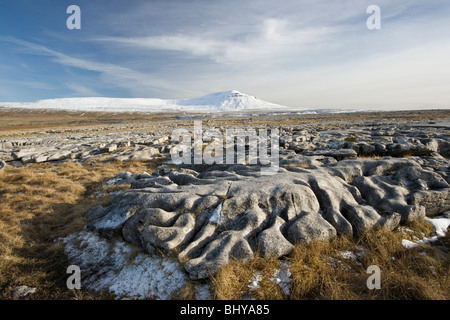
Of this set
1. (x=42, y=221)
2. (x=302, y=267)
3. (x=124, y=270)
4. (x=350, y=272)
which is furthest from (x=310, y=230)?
(x=42, y=221)

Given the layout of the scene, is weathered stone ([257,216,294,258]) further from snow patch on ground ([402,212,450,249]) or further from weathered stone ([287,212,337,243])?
snow patch on ground ([402,212,450,249])

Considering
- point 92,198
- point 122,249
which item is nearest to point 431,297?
point 122,249

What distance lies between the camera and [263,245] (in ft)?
22.5

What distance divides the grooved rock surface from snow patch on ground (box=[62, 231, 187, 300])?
14.0 inches

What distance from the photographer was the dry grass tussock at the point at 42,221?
258 inches

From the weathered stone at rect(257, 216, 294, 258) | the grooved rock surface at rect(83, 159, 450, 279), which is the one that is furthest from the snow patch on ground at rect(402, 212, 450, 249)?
the weathered stone at rect(257, 216, 294, 258)

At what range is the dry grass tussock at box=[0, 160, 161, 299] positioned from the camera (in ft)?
21.5

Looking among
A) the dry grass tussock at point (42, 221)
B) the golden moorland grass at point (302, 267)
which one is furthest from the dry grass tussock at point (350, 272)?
the dry grass tussock at point (42, 221)

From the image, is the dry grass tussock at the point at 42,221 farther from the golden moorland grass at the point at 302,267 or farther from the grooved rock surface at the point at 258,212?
the grooved rock surface at the point at 258,212

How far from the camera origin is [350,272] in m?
6.26
